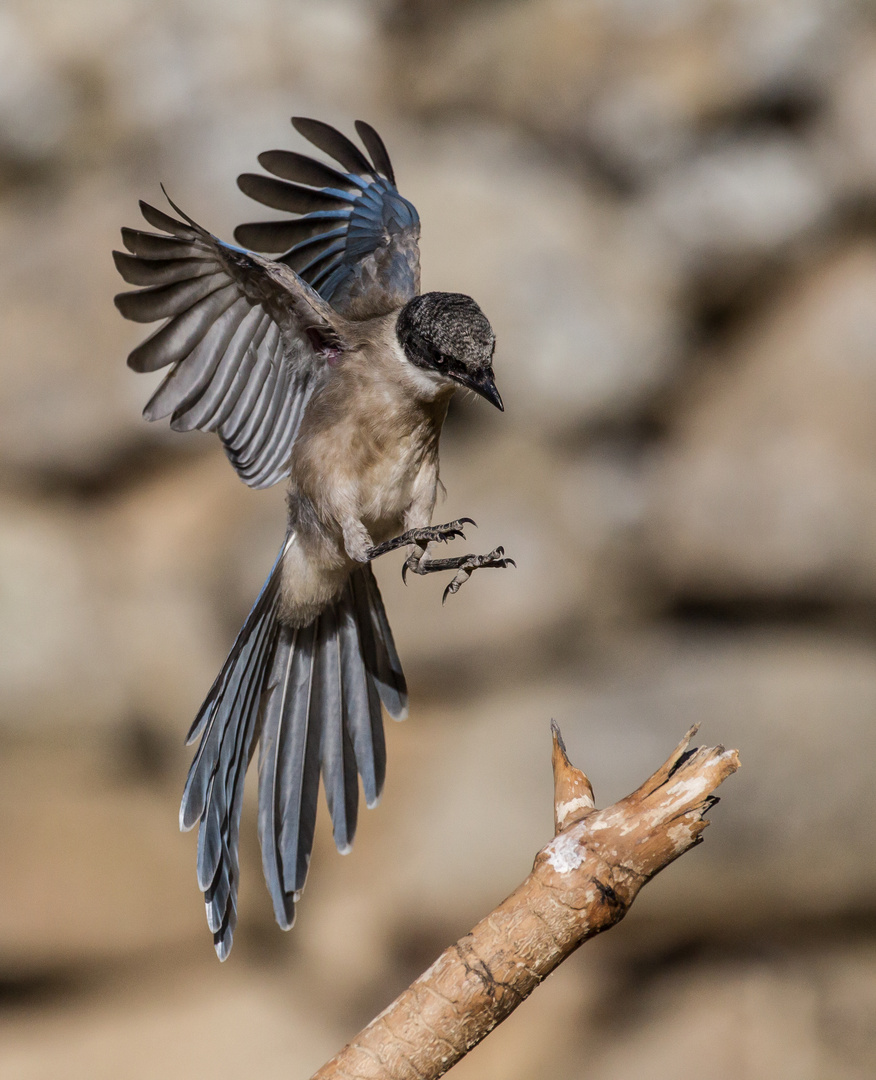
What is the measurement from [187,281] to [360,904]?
3797 mm

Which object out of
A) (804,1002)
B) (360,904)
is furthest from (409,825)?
(804,1002)

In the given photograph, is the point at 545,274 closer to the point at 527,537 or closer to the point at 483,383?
the point at 527,537

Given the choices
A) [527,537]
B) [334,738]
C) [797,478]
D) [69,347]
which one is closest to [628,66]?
[797,478]

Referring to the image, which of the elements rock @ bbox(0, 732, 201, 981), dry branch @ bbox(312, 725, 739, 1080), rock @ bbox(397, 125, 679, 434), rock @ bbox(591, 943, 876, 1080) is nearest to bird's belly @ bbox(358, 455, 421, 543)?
dry branch @ bbox(312, 725, 739, 1080)

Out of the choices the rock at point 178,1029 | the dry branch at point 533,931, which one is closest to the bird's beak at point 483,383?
the dry branch at point 533,931

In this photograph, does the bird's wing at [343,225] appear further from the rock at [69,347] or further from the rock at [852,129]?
the rock at [852,129]

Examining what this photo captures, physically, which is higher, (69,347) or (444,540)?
(69,347)

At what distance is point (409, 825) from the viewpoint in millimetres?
5379

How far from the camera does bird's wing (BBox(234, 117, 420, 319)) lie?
9.87 ft

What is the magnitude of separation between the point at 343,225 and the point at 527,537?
244 centimetres

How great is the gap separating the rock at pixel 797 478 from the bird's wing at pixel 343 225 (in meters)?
2.70

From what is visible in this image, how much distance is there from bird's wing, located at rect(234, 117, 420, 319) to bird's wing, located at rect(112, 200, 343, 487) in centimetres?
34

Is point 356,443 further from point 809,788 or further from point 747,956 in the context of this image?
point 747,956

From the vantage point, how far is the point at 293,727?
3021 mm
